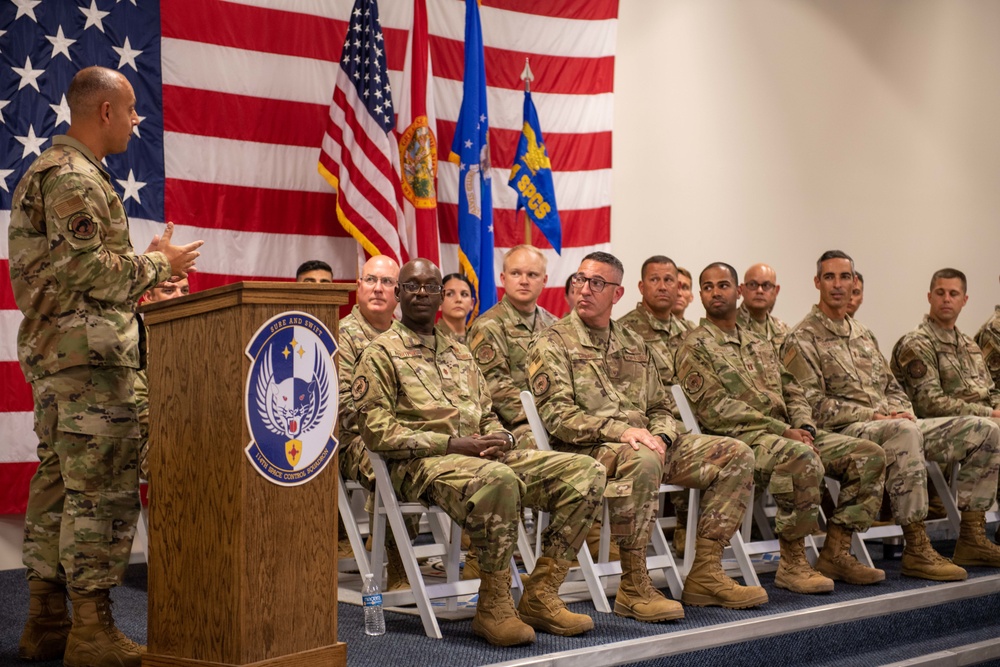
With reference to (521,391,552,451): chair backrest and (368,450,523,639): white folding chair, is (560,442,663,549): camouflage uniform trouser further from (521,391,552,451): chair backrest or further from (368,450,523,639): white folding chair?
(368,450,523,639): white folding chair

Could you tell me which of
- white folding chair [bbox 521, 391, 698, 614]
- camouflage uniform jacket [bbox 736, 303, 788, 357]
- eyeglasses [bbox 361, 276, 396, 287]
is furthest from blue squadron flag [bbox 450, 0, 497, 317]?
white folding chair [bbox 521, 391, 698, 614]

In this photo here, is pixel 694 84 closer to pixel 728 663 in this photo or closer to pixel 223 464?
pixel 728 663

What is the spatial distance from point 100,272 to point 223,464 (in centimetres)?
68

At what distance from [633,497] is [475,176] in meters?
2.65

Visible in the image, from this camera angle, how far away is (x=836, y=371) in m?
5.32

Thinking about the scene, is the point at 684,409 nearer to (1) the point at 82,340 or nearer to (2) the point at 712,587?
(2) the point at 712,587

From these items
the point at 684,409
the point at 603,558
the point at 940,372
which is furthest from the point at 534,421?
the point at 940,372

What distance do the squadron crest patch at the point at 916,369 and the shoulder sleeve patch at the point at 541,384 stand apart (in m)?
2.79

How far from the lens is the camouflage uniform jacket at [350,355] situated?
13.7ft

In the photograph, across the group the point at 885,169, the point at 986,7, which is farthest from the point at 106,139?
the point at 986,7

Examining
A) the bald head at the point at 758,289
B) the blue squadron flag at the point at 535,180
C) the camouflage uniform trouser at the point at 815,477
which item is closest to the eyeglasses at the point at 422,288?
the camouflage uniform trouser at the point at 815,477

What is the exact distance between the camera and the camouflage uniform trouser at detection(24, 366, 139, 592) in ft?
9.36

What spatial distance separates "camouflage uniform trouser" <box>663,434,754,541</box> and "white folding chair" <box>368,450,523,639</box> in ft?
2.67

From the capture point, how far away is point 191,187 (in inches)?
212
